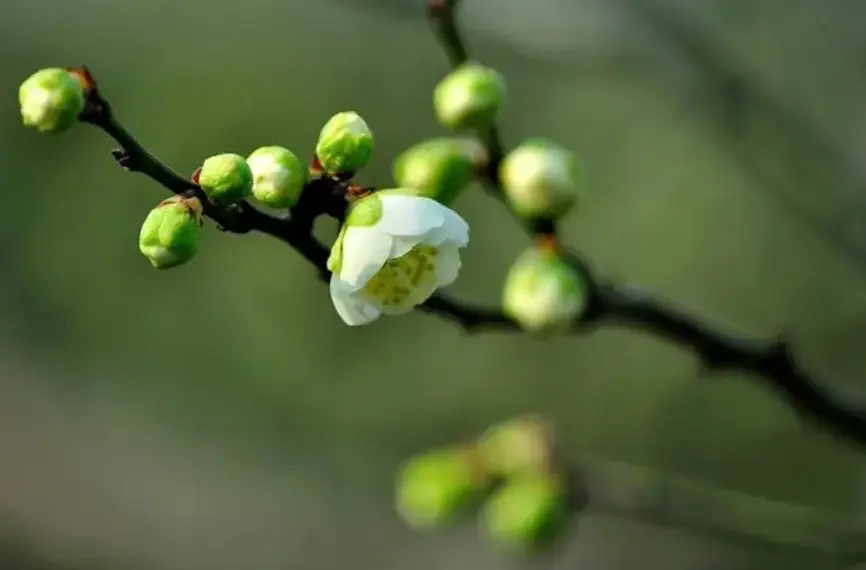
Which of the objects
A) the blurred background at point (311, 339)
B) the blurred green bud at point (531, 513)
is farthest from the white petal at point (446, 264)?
the blurred background at point (311, 339)

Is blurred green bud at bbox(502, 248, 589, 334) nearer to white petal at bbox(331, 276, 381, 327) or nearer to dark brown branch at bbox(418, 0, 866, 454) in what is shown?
dark brown branch at bbox(418, 0, 866, 454)

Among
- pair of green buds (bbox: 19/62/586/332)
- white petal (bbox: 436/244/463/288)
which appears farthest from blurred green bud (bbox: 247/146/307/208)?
white petal (bbox: 436/244/463/288)

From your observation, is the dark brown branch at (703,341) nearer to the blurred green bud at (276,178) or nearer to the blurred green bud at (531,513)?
the blurred green bud at (276,178)

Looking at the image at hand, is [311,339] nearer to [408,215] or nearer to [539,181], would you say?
[539,181]

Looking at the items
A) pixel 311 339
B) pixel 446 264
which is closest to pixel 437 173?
pixel 446 264

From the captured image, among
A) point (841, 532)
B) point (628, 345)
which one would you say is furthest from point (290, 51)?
point (841, 532)
